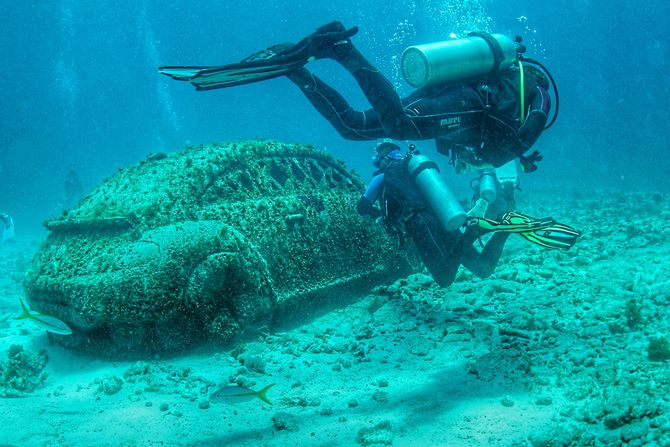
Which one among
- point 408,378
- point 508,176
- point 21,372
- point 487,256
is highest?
point 508,176

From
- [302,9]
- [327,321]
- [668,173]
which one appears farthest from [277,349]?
[302,9]

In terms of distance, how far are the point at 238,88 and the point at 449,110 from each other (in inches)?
2521

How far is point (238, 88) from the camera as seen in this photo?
6356 cm

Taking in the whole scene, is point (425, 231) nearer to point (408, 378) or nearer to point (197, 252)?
point (408, 378)

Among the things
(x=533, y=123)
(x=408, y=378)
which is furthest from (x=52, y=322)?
(x=533, y=123)

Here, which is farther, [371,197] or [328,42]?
[371,197]

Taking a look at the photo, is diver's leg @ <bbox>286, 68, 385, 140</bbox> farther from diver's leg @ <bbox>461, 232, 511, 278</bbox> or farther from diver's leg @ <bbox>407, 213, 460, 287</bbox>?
diver's leg @ <bbox>461, 232, 511, 278</bbox>

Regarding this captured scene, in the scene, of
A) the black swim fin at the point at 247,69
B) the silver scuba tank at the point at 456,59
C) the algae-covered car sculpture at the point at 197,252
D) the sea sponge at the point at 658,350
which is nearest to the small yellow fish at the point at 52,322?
the algae-covered car sculpture at the point at 197,252

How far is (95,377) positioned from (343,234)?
10.7 ft

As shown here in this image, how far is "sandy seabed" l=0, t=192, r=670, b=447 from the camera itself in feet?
8.72

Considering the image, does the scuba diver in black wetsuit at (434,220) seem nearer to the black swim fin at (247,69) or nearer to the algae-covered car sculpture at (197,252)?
the algae-covered car sculpture at (197,252)

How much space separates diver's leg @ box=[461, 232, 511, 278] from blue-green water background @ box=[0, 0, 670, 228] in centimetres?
2411

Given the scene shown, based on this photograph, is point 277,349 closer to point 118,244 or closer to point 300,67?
point 118,244

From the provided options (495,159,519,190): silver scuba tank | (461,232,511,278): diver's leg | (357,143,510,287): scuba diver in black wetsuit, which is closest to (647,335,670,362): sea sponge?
(357,143,510,287): scuba diver in black wetsuit
